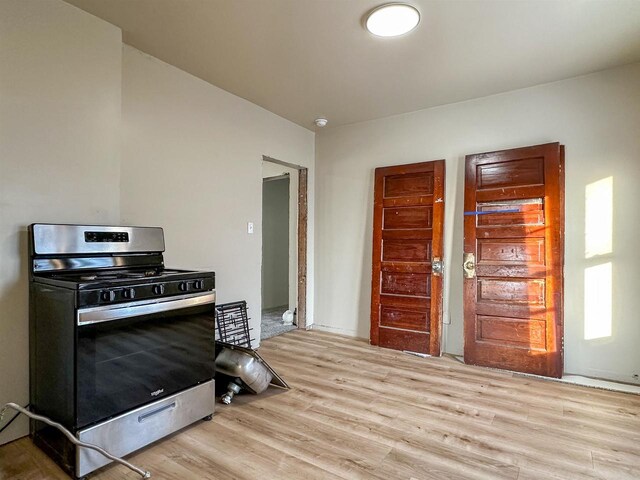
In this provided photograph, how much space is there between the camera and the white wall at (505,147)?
284 centimetres

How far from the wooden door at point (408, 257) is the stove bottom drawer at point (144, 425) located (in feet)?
7.14

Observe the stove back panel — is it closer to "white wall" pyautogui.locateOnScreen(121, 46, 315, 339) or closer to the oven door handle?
"white wall" pyautogui.locateOnScreen(121, 46, 315, 339)

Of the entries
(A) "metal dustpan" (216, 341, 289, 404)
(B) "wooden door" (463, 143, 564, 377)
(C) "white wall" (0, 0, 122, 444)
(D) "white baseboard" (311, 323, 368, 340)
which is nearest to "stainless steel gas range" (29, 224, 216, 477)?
(C) "white wall" (0, 0, 122, 444)

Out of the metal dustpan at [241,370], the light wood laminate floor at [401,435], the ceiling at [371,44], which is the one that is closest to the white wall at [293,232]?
the ceiling at [371,44]

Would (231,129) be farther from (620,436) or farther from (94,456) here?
(620,436)

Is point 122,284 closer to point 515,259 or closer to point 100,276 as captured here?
point 100,276

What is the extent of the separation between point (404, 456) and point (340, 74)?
2.86m

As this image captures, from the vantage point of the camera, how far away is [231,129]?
341 cm

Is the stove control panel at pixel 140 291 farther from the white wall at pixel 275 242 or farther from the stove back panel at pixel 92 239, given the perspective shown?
the white wall at pixel 275 242

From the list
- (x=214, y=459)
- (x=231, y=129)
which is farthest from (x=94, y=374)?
(x=231, y=129)

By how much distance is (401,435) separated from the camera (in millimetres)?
2041

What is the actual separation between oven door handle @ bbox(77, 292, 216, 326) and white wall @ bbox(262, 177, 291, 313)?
155 inches

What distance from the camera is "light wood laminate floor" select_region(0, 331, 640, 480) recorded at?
1.72m

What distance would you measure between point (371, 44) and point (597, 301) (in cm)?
282
